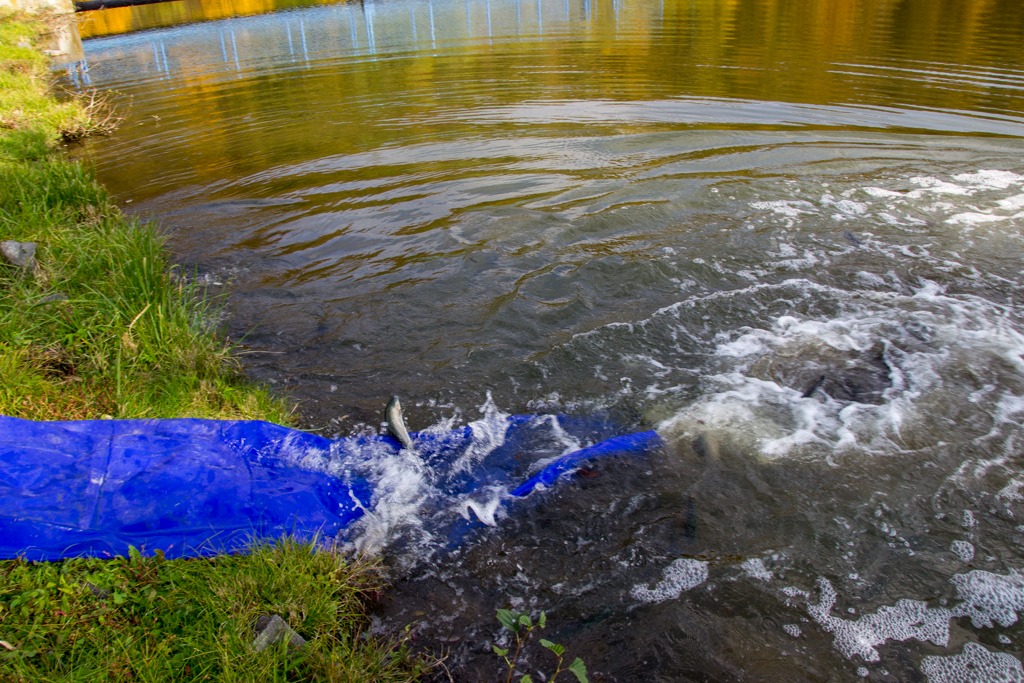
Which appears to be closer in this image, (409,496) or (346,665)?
(346,665)

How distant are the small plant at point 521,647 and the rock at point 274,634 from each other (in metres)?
0.75

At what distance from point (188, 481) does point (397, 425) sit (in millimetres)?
1107

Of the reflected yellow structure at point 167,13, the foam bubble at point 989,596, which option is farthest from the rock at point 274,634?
the reflected yellow structure at point 167,13

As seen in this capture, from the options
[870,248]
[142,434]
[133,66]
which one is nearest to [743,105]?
[870,248]

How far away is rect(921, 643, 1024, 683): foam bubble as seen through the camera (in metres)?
2.66

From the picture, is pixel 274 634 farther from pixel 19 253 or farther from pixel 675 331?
pixel 19 253

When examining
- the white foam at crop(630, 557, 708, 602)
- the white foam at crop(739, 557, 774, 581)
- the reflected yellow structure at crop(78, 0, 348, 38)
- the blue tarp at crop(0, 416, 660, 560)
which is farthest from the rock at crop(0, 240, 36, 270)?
the reflected yellow structure at crop(78, 0, 348, 38)

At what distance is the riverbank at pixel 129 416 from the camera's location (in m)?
2.44

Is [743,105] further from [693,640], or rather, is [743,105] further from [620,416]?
[693,640]

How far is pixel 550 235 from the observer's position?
6.48 m

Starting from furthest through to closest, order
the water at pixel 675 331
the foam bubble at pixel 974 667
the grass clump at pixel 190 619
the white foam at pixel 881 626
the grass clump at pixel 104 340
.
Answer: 1. the grass clump at pixel 104 340
2. the water at pixel 675 331
3. the white foam at pixel 881 626
4. the foam bubble at pixel 974 667
5. the grass clump at pixel 190 619

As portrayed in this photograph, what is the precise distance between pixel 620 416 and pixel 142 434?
102 inches

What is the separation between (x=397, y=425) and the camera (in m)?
3.87

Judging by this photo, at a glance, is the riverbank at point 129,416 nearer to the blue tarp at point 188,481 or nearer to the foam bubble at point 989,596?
the blue tarp at point 188,481
